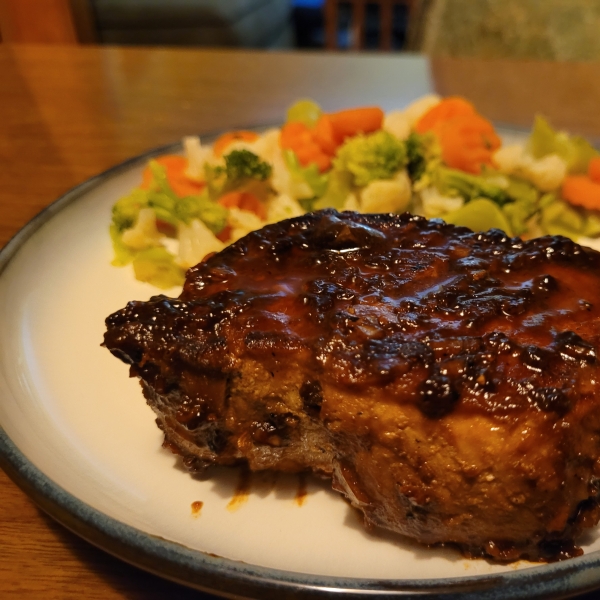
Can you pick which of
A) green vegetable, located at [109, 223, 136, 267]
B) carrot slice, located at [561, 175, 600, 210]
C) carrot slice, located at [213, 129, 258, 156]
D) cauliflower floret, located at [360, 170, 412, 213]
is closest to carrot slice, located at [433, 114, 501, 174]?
cauliflower floret, located at [360, 170, 412, 213]

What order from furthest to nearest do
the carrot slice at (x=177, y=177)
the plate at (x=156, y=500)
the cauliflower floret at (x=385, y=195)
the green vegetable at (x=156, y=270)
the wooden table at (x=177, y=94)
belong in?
the wooden table at (x=177, y=94)
the carrot slice at (x=177, y=177)
the cauliflower floret at (x=385, y=195)
the green vegetable at (x=156, y=270)
the plate at (x=156, y=500)

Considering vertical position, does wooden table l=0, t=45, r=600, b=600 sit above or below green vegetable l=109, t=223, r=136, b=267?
below

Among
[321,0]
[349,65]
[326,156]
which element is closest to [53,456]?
[326,156]

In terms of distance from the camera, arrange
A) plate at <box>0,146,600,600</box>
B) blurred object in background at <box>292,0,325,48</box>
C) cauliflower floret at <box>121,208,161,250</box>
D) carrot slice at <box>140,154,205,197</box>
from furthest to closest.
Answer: blurred object in background at <box>292,0,325,48</box> → carrot slice at <box>140,154,205,197</box> → cauliflower floret at <box>121,208,161,250</box> → plate at <box>0,146,600,600</box>

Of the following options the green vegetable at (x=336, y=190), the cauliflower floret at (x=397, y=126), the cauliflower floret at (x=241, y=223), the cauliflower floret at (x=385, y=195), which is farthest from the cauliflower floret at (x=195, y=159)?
the cauliflower floret at (x=397, y=126)

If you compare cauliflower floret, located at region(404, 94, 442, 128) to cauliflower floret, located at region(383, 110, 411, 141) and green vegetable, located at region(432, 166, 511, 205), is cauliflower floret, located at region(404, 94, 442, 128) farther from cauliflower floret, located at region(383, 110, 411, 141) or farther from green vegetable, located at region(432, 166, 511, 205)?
green vegetable, located at region(432, 166, 511, 205)

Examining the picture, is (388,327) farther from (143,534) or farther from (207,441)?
(143,534)

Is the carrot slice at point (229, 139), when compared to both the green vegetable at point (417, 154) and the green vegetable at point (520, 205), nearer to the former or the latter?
the green vegetable at point (417, 154)
